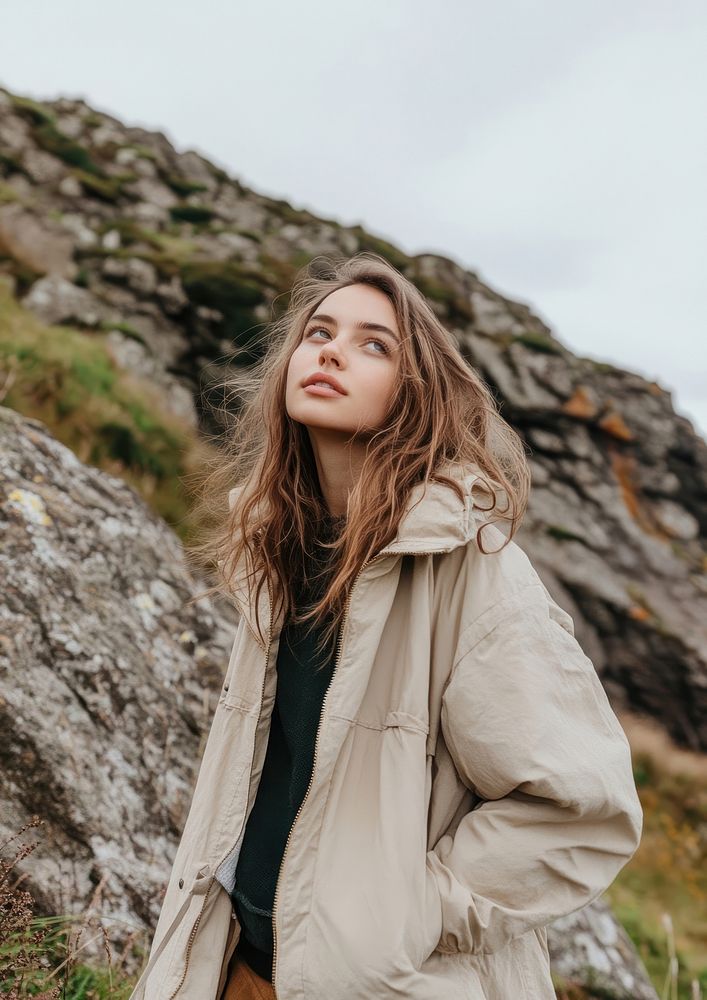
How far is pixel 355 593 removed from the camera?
1.64 metres

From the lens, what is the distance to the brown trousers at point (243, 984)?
173 centimetres

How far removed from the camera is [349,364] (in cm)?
198

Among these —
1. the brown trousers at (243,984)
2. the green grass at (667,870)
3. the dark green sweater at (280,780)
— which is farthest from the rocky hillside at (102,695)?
the green grass at (667,870)

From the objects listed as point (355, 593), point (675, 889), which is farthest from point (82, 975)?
point (675, 889)

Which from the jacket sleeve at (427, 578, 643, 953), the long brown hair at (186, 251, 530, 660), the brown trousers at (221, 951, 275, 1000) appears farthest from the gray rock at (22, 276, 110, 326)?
the jacket sleeve at (427, 578, 643, 953)

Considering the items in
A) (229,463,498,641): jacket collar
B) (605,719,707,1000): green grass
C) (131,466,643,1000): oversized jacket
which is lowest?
(605,719,707,1000): green grass

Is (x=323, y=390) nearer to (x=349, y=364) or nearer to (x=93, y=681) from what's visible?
(x=349, y=364)

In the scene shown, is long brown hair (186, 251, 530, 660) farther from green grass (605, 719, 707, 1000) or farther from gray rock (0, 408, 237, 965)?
green grass (605, 719, 707, 1000)

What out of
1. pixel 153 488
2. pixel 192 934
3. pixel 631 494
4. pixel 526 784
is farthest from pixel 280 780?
pixel 631 494

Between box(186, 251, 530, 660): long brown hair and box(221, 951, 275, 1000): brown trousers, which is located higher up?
box(186, 251, 530, 660): long brown hair

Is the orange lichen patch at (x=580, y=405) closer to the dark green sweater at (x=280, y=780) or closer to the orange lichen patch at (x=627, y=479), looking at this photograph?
the orange lichen patch at (x=627, y=479)

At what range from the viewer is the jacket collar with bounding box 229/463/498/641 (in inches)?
62.9

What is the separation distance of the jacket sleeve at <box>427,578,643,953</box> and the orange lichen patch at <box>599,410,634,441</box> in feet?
40.5

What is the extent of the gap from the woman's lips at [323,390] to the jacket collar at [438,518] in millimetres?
334
